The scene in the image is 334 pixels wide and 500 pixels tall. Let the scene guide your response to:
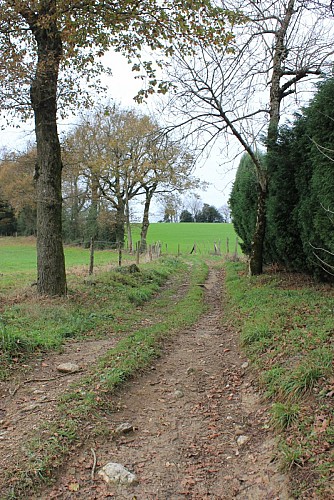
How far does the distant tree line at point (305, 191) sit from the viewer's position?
8180 mm

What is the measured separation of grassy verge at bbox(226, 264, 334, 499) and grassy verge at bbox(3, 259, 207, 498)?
179 centimetres

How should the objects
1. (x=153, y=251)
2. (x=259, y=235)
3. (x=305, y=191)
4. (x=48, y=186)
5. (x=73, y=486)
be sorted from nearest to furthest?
1. (x=73, y=486)
2. (x=48, y=186)
3. (x=305, y=191)
4. (x=259, y=235)
5. (x=153, y=251)

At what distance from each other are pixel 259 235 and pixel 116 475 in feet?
35.2

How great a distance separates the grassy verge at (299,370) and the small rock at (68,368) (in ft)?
8.85

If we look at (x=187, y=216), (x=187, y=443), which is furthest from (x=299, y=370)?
(x=187, y=216)

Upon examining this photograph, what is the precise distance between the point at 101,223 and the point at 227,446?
33164mm

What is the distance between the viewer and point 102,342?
6945 mm

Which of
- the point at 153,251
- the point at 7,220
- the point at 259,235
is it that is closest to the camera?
the point at 259,235

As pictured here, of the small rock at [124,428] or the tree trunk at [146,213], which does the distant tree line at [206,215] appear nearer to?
the tree trunk at [146,213]

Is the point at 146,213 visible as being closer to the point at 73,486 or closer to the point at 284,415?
the point at 284,415

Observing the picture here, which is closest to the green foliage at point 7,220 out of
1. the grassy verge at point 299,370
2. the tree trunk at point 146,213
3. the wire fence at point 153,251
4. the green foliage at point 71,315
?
the wire fence at point 153,251

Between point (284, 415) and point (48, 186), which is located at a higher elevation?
point (48, 186)

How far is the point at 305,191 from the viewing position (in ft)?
32.9

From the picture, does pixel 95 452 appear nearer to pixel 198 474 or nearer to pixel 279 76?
pixel 198 474
